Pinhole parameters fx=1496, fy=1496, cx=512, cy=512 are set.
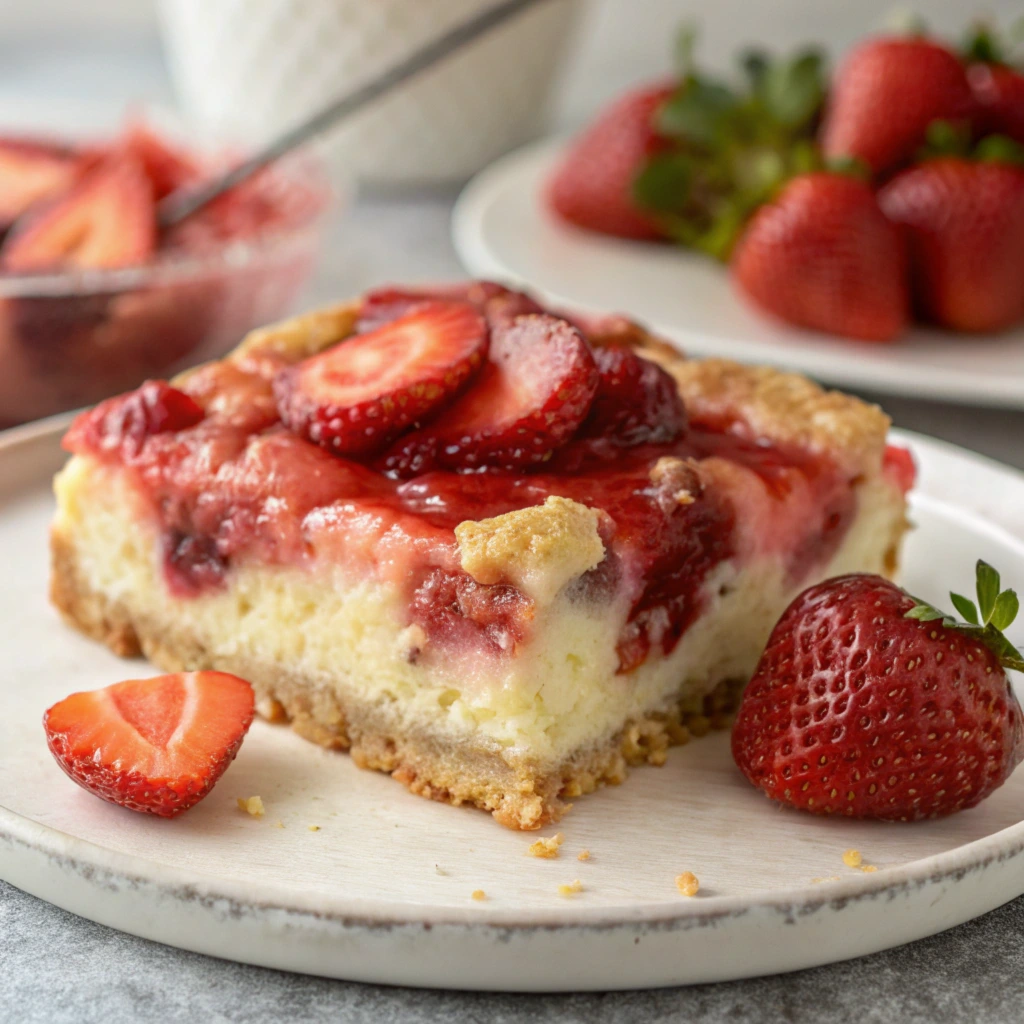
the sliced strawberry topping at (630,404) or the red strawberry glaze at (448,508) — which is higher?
the sliced strawberry topping at (630,404)

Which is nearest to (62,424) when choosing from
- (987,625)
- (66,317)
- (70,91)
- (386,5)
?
(66,317)

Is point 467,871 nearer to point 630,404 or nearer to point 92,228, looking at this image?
point 630,404

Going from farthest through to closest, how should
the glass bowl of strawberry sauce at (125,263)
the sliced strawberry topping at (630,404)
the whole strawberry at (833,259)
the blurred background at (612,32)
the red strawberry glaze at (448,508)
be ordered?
the blurred background at (612,32) → the whole strawberry at (833,259) → the glass bowl of strawberry sauce at (125,263) → the sliced strawberry topping at (630,404) → the red strawberry glaze at (448,508)

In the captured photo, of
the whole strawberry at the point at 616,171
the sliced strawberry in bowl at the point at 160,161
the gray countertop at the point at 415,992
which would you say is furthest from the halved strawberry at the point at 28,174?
the gray countertop at the point at 415,992

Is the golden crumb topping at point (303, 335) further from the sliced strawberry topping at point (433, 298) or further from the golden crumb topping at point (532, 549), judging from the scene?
the golden crumb topping at point (532, 549)

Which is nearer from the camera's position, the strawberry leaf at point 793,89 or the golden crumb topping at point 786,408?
the golden crumb topping at point 786,408

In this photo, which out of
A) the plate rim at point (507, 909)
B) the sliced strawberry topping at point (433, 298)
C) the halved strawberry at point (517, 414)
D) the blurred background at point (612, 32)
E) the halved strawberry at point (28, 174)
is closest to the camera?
the plate rim at point (507, 909)

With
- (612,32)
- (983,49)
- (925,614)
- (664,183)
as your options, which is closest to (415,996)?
(925,614)
